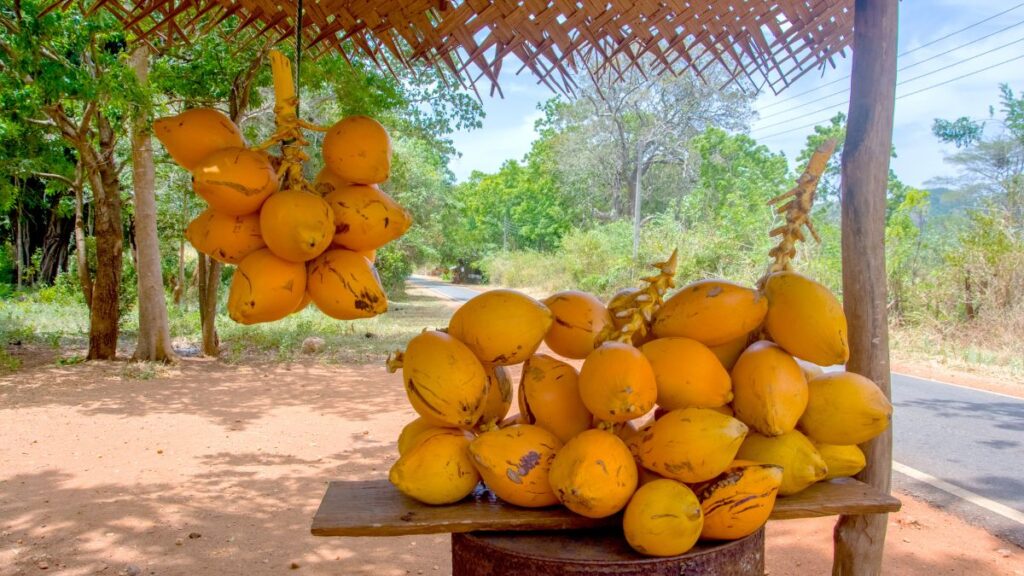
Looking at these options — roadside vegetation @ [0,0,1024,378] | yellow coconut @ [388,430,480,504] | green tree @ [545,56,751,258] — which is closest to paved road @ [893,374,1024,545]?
roadside vegetation @ [0,0,1024,378]

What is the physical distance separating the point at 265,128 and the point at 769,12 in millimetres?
11942

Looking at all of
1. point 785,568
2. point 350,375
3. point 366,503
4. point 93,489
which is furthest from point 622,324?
point 350,375

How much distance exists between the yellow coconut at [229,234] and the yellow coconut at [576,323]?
0.64 metres

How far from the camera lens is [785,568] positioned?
3270 millimetres

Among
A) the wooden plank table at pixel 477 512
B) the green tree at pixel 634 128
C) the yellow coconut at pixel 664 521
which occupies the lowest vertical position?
the wooden plank table at pixel 477 512

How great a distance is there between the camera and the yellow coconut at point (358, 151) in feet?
4.25

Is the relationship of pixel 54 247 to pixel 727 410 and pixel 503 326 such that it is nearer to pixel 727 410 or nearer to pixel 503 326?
pixel 503 326

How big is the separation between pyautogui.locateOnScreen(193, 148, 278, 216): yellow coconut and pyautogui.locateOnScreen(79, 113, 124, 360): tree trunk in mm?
8295

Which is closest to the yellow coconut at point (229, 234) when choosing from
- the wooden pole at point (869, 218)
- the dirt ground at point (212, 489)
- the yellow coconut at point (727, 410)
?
the yellow coconut at point (727, 410)

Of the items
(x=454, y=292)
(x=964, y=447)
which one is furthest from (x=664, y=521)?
(x=454, y=292)

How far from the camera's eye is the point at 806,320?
140cm

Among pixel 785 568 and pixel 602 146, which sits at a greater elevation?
pixel 602 146

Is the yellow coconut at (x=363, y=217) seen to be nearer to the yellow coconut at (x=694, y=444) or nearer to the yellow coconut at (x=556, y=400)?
the yellow coconut at (x=556, y=400)

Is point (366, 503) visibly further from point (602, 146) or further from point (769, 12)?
point (602, 146)
